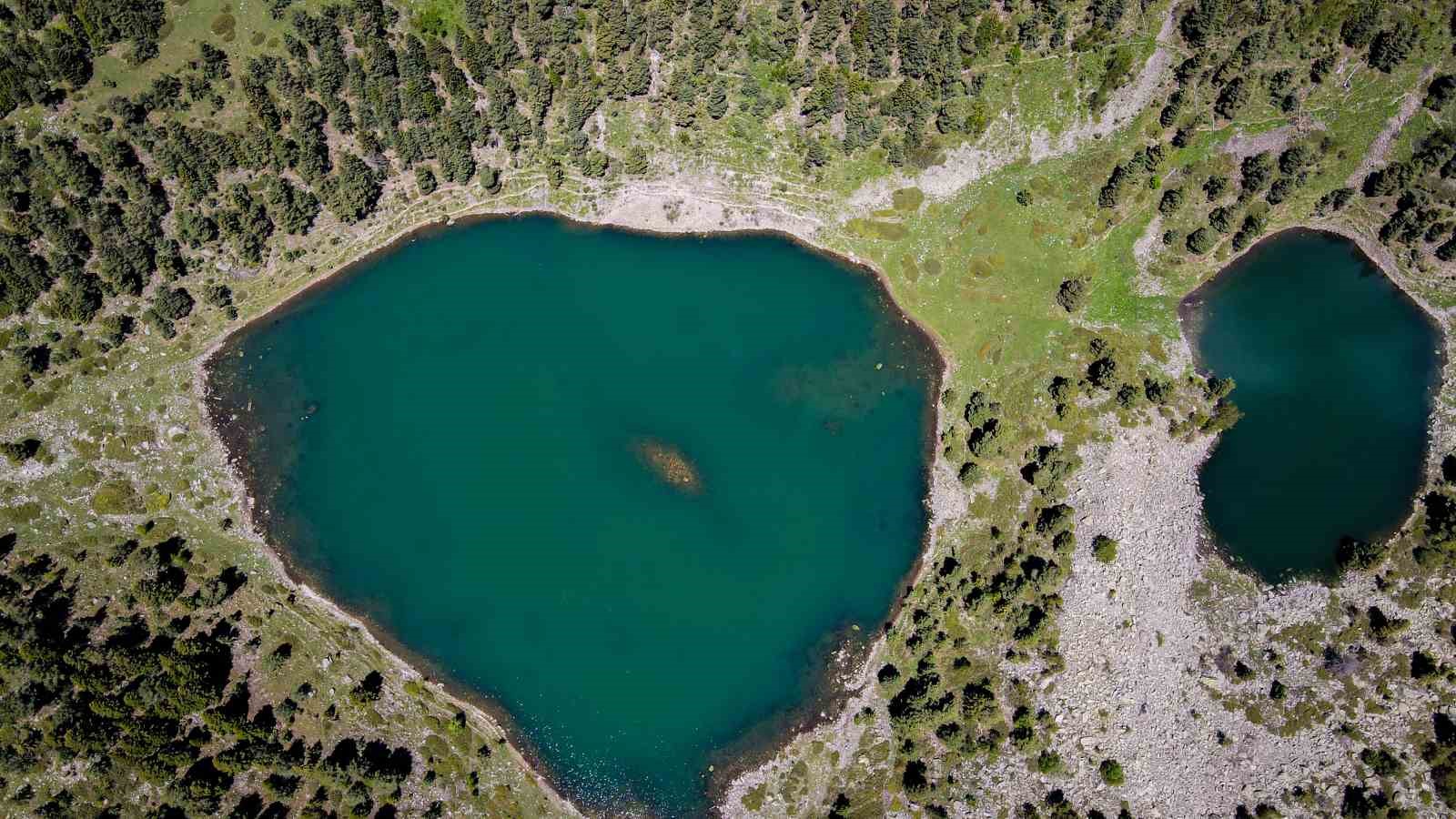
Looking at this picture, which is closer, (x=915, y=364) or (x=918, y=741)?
(x=918, y=741)

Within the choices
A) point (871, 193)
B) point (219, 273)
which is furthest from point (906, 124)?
point (219, 273)

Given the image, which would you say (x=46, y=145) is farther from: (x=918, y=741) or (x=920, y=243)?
(x=918, y=741)

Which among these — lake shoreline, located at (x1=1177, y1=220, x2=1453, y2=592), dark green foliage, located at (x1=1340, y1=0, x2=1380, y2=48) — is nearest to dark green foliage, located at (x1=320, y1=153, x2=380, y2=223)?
lake shoreline, located at (x1=1177, y1=220, x2=1453, y2=592)

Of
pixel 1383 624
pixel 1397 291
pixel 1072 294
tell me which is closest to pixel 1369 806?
pixel 1383 624

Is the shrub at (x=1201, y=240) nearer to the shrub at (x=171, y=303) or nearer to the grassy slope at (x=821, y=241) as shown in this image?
the grassy slope at (x=821, y=241)

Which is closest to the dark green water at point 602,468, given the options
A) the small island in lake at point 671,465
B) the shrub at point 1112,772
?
the small island in lake at point 671,465

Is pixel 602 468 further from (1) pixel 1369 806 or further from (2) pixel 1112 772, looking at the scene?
(1) pixel 1369 806
